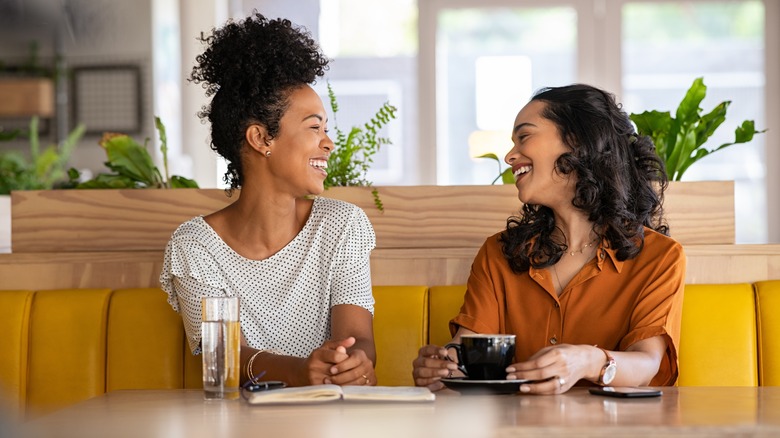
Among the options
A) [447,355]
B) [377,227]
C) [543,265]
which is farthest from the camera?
[377,227]

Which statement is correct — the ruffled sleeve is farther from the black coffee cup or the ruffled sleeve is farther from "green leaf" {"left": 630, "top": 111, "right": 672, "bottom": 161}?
"green leaf" {"left": 630, "top": 111, "right": 672, "bottom": 161}

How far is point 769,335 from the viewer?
79.5 inches

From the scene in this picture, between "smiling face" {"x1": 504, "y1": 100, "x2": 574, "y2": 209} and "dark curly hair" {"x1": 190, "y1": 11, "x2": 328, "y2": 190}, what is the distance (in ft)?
1.62

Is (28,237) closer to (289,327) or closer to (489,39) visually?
(289,327)

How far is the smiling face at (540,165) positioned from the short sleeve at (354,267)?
13.7 inches

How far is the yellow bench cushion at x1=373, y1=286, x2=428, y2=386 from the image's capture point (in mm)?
2082

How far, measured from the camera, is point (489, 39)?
245 inches

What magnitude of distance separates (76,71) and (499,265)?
456 cm

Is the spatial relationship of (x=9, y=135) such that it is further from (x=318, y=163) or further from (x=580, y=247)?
(x=580, y=247)

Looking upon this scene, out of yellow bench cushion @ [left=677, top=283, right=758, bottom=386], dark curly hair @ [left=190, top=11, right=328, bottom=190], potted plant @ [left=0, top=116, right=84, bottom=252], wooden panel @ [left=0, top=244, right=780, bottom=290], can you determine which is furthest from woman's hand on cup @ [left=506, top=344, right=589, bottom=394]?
potted plant @ [left=0, top=116, right=84, bottom=252]

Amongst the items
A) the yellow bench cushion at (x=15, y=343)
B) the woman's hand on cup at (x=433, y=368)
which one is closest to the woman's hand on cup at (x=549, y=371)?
the woman's hand on cup at (x=433, y=368)

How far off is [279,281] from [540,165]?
1.92 feet

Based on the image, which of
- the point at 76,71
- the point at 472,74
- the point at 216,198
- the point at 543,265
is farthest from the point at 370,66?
the point at 543,265

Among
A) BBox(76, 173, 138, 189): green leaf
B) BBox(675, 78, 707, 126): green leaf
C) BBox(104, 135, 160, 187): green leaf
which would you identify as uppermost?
BBox(675, 78, 707, 126): green leaf
